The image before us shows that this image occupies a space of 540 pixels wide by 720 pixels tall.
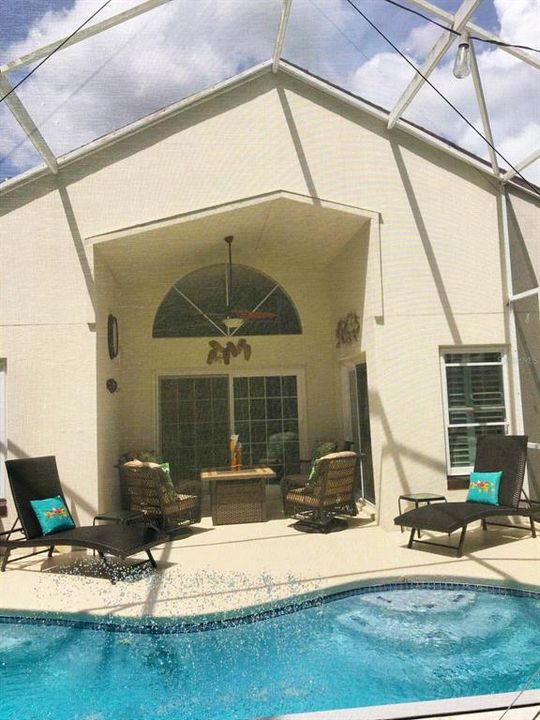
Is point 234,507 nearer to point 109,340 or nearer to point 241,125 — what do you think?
point 109,340

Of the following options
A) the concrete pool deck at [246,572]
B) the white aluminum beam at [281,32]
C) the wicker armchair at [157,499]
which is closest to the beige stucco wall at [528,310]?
the concrete pool deck at [246,572]

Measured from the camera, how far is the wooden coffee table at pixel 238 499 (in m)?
9.05

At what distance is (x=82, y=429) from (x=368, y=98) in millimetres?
6146

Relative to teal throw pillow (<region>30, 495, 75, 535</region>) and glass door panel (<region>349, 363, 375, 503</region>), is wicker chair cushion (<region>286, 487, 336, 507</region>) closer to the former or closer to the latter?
glass door panel (<region>349, 363, 375, 503</region>)

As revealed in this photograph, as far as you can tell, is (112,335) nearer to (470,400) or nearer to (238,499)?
(238,499)

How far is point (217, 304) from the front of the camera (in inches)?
436

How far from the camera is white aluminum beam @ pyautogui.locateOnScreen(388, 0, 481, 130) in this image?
614 centimetres

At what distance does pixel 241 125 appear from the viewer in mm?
8523

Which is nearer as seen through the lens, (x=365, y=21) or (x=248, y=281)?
(x=365, y=21)

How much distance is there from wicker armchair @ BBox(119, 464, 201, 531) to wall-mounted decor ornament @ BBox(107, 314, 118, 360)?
1.95 meters

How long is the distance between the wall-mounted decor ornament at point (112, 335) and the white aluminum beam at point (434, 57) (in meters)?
5.26

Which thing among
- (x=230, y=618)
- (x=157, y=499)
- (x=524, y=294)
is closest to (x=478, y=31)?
(x=524, y=294)

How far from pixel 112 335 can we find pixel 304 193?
12.5 ft

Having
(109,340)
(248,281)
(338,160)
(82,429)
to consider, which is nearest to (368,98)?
(338,160)
